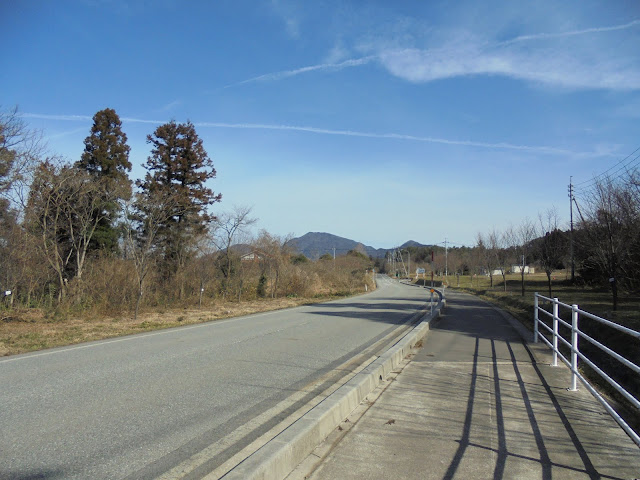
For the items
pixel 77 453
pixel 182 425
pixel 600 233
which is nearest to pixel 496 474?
pixel 182 425

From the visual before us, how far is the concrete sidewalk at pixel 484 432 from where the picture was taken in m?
3.96

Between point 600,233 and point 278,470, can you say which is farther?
point 600,233

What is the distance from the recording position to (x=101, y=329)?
44.6 feet

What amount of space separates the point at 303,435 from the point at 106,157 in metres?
25.5

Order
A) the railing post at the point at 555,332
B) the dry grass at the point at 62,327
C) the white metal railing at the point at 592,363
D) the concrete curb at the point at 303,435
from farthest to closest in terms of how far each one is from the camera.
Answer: the dry grass at the point at 62,327
the railing post at the point at 555,332
the white metal railing at the point at 592,363
the concrete curb at the point at 303,435

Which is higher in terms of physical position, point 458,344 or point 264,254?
point 264,254

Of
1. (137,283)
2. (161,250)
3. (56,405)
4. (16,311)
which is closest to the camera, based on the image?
(56,405)

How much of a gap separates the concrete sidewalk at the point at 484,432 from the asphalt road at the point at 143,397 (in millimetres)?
1267

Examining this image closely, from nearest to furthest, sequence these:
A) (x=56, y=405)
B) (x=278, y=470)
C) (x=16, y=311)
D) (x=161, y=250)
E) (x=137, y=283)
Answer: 1. (x=278, y=470)
2. (x=56, y=405)
3. (x=16, y=311)
4. (x=137, y=283)
5. (x=161, y=250)

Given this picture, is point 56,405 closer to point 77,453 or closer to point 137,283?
point 77,453

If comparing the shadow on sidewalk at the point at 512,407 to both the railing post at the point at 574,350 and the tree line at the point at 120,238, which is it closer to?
the railing post at the point at 574,350

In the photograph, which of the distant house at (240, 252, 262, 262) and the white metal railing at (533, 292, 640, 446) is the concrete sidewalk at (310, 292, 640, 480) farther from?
the distant house at (240, 252, 262, 262)

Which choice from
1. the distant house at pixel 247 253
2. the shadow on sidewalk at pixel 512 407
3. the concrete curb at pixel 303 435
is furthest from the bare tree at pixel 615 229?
the distant house at pixel 247 253

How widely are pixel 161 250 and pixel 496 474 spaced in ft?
80.8
